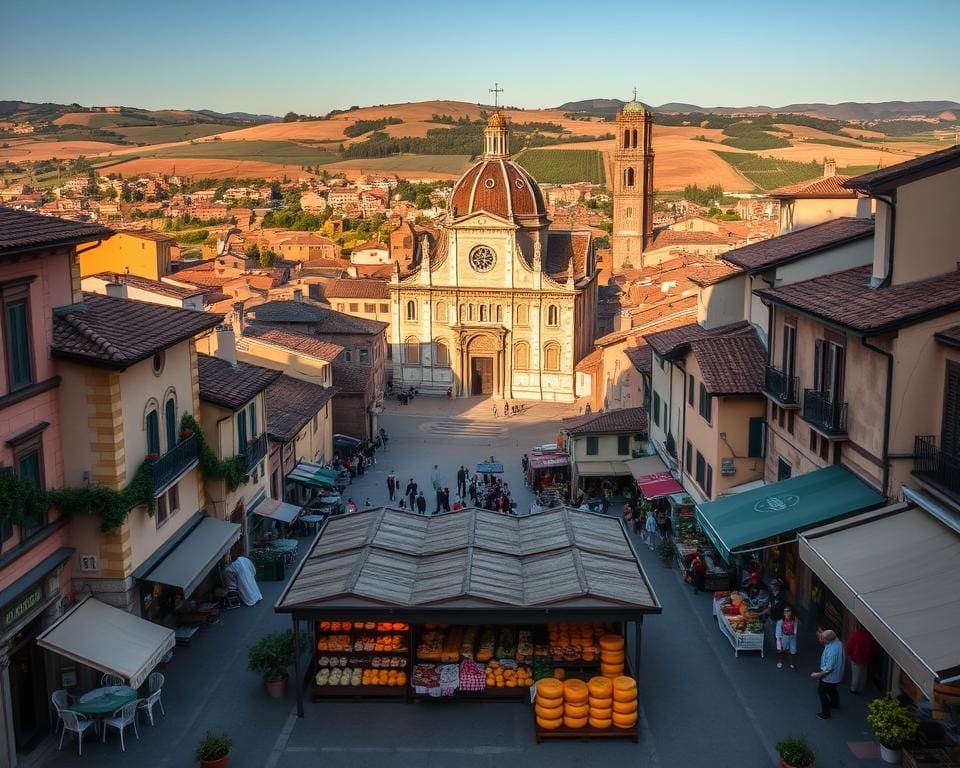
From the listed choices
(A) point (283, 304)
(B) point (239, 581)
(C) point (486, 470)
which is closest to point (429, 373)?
(A) point (283, 304)

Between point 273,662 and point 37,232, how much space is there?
29.5ft

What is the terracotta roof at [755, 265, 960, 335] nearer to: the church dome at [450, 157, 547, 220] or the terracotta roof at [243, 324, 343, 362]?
the terracotta roof at [243, 324, 343, 362]

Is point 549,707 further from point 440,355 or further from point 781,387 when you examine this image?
point 440,355

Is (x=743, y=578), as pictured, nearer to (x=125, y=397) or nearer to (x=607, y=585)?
(x=607, y=585)

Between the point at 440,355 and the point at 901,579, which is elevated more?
the point at 901,579

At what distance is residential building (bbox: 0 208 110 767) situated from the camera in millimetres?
17234

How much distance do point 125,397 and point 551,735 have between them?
10154 millimetres

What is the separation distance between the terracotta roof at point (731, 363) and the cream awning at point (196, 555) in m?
12.3

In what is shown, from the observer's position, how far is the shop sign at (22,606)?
55.9 feet

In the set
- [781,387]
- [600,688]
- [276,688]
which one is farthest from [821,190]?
[276,688]

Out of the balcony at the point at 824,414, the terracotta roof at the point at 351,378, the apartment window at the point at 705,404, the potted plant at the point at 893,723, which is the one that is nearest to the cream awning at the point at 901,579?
the potted plant at the point at 893,723

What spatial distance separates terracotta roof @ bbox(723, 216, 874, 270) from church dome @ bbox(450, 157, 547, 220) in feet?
129

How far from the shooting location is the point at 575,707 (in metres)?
18.1

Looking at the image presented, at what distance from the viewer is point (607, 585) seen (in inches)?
757
